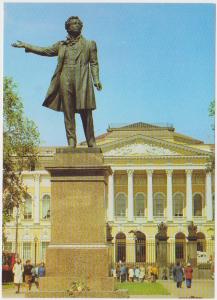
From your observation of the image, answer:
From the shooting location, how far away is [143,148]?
66.9 m

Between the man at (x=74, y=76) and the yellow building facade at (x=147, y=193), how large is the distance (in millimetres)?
53163

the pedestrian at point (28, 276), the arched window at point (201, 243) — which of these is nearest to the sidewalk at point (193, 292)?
the pedestrian at point (28, 276)

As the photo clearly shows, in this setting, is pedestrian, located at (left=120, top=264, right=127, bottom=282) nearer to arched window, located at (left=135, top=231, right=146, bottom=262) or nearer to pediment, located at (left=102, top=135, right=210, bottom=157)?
arched window, located at (left=135, top=231, right=146, bottom=262)

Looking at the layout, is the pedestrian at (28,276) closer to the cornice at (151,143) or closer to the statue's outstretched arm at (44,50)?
the statue's outstretched arm at (44,50)

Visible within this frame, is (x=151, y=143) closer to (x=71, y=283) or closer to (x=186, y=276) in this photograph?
(x=186, y=276)

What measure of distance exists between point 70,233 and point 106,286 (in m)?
1.00

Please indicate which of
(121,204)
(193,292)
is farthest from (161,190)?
(193,292)

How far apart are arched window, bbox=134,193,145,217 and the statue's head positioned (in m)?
55.5

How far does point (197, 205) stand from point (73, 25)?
5636cm

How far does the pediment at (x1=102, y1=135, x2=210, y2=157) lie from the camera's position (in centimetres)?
6616

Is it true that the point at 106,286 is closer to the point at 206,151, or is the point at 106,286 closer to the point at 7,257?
the point at 7,257

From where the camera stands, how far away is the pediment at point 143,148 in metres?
66.2

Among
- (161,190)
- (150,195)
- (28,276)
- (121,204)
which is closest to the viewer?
(28,276)

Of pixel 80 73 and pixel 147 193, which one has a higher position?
pixel 80 73
